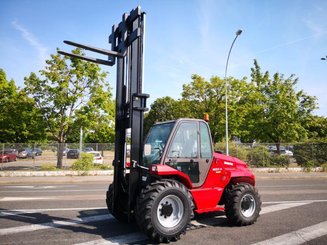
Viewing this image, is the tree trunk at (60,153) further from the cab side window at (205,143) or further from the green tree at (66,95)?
the cab side window at (205,143)

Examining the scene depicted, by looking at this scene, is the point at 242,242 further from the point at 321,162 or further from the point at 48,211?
the point at 321,162

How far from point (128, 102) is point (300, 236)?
442 centimetres

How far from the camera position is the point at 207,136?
6715 millimetres

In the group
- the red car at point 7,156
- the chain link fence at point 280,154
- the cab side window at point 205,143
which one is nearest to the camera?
the cab side window at point 205,143

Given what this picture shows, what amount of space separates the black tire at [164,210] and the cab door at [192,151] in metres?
0.57

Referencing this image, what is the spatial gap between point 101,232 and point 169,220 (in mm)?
1440

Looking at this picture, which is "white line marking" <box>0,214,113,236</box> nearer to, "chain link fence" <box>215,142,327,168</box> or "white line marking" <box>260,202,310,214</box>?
"white line marking" <box>260,202,310,214</box>

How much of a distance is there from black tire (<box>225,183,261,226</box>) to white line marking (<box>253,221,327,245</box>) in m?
0.93

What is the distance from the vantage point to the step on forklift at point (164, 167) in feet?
18.1

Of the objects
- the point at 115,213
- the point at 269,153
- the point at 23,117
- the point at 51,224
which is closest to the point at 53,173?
the point at 23,117

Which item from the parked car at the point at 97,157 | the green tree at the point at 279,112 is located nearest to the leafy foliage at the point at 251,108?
the green tree at the point at 279,112

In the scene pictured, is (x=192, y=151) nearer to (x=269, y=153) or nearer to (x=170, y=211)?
(x=170, y=211)

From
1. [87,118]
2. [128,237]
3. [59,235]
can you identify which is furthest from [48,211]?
[87,118]

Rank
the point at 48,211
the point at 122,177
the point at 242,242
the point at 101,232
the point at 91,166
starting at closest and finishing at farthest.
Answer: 1. the point at 242,242
2. the point at 101,232
3. the point at 122,177
4. the point at 48,211
5. the point at 91,166
